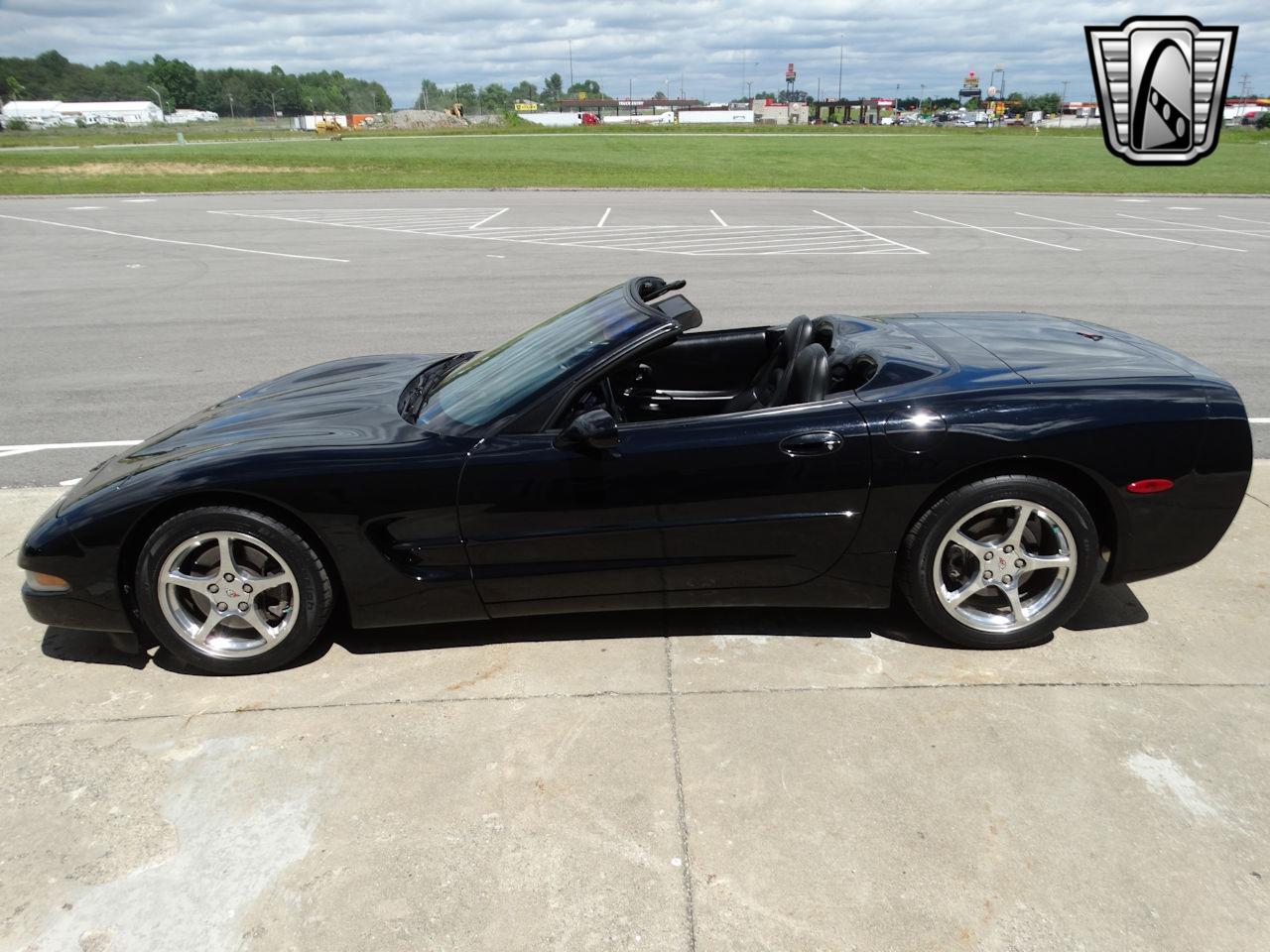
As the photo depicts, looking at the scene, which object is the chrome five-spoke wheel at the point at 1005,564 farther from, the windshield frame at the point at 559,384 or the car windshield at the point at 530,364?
the car windshield at the point at 530,364

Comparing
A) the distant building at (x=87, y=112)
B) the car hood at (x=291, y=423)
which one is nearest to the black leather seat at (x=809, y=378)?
the car hood at (x=291, y=423)

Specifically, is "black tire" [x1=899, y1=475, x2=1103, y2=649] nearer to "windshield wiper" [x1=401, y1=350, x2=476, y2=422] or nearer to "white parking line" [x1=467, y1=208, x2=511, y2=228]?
"windshield wiper" [x1=401, y1=350, x2=476, y2=422]

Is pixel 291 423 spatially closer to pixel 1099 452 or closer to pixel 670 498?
pixel 670 498

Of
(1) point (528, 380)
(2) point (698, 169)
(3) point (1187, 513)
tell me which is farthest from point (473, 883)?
(2) point (698, 169)

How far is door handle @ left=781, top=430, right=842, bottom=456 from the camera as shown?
Result: 340 cm

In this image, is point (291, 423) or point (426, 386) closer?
point (291, 423)

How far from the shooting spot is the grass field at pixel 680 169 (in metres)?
29.0

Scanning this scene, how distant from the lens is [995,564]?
139 inches

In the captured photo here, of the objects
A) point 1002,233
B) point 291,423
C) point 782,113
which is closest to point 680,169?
point 1002,233

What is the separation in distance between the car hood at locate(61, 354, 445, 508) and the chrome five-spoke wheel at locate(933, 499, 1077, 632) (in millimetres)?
2050

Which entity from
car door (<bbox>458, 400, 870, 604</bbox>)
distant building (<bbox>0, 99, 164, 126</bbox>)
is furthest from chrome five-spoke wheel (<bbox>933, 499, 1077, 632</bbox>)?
distant building (<bbox>0, 99, 164, 126</bbox>)

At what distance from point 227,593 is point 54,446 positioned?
3.74 m

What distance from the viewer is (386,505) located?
3.42 meters

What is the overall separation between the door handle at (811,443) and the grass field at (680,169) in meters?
25.8
